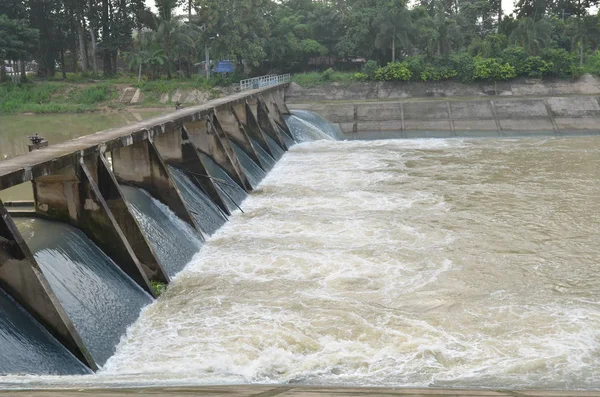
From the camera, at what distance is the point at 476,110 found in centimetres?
3803

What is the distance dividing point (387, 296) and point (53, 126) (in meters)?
31.3

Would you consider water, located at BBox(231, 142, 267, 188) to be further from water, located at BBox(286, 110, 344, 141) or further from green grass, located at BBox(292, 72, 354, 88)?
green grass, located at BBox(292, 72, 354, 88)

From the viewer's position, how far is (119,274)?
37.9 feet

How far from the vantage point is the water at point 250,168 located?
22094mm

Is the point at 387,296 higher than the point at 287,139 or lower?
lower

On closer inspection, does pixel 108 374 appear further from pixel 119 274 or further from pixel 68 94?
pixel 68 94

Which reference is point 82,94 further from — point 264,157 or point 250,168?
point 250,168

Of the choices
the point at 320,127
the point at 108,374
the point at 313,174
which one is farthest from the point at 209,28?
the point at 108,374

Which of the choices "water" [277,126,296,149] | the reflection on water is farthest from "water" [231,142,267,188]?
"water" [277,126,296,149]

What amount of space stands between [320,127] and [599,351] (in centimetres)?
2825

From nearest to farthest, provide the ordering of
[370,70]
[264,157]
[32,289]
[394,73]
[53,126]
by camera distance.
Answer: [32,289]
[264,157]
[53,126]
[394,73]
[370,70]

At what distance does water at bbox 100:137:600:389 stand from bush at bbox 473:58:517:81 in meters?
23.0

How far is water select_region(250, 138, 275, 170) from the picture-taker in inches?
991

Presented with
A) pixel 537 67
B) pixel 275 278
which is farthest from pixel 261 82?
pixel 275 278
